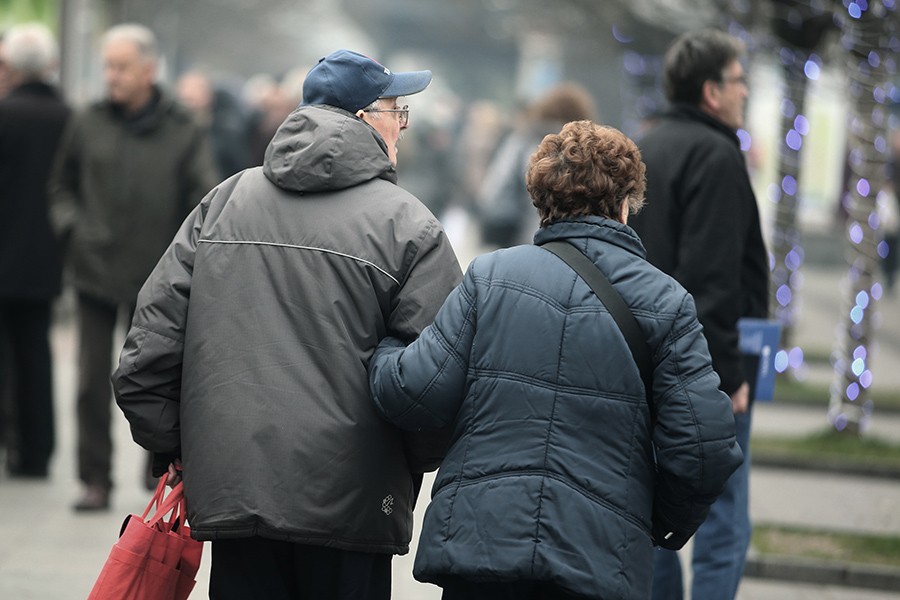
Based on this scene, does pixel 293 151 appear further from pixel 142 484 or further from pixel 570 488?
pixel 142 484

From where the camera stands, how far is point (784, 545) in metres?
7.30

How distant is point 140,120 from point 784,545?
359cm

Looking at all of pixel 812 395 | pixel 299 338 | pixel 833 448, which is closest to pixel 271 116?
pixel 812 395

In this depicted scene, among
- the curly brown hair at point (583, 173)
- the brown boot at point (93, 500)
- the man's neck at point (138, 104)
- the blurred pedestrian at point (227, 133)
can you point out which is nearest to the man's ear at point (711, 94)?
the curly brown hair at point (583, 173)

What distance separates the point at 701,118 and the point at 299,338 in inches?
81.0

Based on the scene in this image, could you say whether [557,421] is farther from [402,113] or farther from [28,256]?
[28,256]

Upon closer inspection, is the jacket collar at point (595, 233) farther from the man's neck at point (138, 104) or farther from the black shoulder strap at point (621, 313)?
the man's neck at point (138, 104)

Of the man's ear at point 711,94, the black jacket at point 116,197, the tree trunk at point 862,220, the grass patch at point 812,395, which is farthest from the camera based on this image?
the grass patch at point 812,395

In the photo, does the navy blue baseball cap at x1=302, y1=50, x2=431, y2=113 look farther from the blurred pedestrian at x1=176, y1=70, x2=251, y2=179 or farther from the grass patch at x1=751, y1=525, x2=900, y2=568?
the blurred pedestrian at x1=176, y1=70, x2=251, y2=179

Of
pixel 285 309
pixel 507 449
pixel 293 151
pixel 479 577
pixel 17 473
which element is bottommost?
pixel 17 473

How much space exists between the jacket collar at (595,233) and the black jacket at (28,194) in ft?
16.7

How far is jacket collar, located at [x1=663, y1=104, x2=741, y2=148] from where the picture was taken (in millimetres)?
5305

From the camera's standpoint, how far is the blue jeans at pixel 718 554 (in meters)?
5.21

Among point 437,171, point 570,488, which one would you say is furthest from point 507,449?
point 437,171
